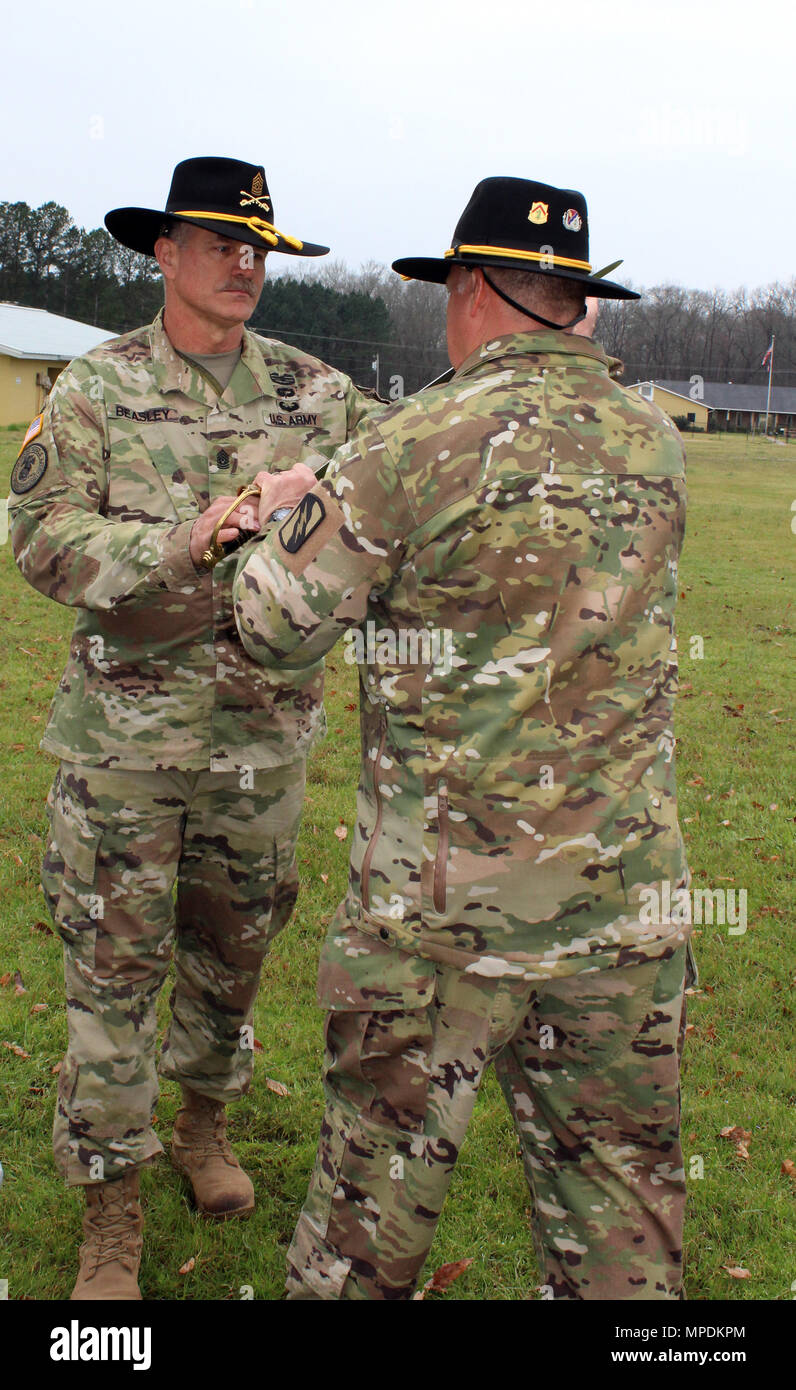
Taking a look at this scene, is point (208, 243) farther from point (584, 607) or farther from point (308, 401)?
point (584, 607)

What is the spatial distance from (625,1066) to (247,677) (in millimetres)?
1533

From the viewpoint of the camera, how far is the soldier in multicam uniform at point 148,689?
321cm

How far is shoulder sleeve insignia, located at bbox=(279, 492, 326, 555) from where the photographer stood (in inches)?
88.2

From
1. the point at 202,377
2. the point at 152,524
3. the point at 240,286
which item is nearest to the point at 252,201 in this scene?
the point at 240,286

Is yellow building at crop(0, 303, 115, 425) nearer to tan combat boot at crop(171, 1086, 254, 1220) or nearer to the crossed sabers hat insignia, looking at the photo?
the crossed sabers hat insignia

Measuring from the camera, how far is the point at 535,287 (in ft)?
7.65

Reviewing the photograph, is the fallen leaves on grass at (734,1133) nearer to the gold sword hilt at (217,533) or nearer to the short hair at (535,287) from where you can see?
the gold sword hilt at (217,533)

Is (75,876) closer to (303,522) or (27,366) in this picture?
(303,522)

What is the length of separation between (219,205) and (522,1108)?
254 centimetres

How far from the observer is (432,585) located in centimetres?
227

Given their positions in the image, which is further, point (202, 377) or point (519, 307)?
point (202, 377)

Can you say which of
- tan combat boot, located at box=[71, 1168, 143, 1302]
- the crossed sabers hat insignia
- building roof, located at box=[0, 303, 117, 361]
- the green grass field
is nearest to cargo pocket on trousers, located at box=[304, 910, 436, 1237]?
tan combat boot, located at box=[71, 1168, 143, 1302]

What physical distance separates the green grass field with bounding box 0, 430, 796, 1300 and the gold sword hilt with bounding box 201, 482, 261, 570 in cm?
211
